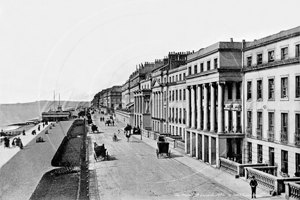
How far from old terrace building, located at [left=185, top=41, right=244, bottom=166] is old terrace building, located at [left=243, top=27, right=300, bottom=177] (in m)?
1.14

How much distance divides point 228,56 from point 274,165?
1035 centimetres

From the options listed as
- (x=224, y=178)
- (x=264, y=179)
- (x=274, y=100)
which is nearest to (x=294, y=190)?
(x=264, y=179)

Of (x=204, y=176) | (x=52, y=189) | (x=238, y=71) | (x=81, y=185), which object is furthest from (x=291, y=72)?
(x=52, y=189)

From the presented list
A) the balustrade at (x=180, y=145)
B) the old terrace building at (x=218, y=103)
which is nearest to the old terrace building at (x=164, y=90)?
the balustrade at (x=180, y=145)

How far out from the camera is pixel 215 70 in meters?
31.2

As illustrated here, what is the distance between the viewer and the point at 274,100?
2589 centimetres

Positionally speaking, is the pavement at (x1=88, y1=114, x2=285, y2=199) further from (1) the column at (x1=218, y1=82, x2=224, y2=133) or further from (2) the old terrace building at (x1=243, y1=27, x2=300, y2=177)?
(1) the column at (x1=218, y1=82, x2=224, y2=133)

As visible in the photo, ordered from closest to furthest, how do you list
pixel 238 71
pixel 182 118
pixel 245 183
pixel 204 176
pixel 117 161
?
pixel 245 183, pixel 204 176, pixel 238 71, pixel 117 161, pixel 182 118

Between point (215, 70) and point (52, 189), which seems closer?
point (52, 189)

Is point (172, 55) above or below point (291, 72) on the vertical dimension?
above

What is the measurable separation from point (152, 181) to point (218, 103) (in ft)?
33.9

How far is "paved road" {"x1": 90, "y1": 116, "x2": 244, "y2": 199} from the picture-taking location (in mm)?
21844

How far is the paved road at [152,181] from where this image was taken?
21.8 metres

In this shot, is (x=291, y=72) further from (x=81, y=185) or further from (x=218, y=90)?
(x=81, y=185)
